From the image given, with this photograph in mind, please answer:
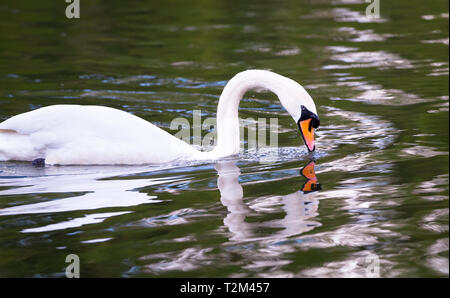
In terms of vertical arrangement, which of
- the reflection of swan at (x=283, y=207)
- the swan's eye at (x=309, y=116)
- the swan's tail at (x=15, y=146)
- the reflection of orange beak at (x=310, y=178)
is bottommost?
the reflection of swan at (x=283, y=207)

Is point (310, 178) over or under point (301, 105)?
under

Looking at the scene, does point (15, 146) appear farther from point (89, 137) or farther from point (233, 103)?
point (233, 103)

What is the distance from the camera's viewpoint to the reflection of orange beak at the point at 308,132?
7258 mm

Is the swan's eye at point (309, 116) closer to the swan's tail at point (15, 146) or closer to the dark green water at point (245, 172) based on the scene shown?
the dark green water at point (245, 172)

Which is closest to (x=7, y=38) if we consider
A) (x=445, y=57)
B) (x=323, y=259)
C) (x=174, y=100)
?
(x=174, y=100)

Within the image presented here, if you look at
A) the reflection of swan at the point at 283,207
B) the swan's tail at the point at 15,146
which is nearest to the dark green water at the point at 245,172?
the reflection of swan at the point at 283,207

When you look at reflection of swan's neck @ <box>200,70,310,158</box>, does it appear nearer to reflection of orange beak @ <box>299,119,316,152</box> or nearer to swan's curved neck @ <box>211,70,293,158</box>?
swan's curved neck @ <box>211,70,293,158</box>

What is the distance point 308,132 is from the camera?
7.35 metres

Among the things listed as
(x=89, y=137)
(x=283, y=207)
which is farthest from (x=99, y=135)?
(x=283, y=207)

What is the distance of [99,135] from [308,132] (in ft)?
5.94

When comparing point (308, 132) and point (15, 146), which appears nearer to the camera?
point (308, 132)

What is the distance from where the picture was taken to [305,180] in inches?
270
